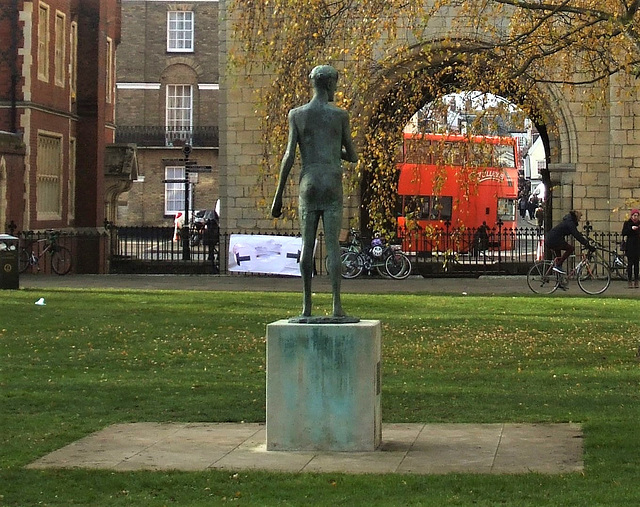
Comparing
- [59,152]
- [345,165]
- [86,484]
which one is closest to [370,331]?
[86,484]

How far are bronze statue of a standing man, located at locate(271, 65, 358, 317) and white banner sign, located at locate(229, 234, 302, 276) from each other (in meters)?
22.0

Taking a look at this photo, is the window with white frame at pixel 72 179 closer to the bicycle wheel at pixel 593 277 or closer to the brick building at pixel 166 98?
the bicycle wheel at pixel 593 277

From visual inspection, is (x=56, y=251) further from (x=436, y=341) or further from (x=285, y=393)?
(x=285, y=393)

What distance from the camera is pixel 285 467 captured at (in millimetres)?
9398

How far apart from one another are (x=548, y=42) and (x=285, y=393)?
26.0ft

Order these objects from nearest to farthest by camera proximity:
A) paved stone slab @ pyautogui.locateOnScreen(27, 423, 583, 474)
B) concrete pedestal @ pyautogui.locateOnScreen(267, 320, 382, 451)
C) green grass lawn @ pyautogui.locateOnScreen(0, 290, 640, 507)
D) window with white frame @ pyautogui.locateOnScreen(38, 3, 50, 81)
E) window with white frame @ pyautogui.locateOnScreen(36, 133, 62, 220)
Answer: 1. green grass lawn @ pyautogui.locateOnScreen(0, 290, 640, 507)
2. paved stone slab @ pyautogui.locateOnScreen(27, 423, 583, 474)
3. concrete pedestal @ pyautogui.locateOnScreen(267, 320, 382, 451)
4. window with white frame @ pyautogui.locateOnScreen(38, 3, 50, 81)
5. window with white frame @ pyautogui.locateOnScreen(36, 133, 62, 220)

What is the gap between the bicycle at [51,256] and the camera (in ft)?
106

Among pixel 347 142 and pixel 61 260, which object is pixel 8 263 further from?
pixel 347 142

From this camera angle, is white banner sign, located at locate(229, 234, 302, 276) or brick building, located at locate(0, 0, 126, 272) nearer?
white banner sign, located at locate(229, 234, 302, 276)

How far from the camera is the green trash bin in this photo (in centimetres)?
2537

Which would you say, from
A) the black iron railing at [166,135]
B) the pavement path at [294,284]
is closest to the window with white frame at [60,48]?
the pavement path at [294,284]

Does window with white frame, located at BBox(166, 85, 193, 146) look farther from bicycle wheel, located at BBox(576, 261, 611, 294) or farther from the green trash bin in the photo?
the green trash bin

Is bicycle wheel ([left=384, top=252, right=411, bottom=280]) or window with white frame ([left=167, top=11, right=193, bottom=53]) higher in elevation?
window with white frame ([left=167, top=11, right=193, bottom=53])

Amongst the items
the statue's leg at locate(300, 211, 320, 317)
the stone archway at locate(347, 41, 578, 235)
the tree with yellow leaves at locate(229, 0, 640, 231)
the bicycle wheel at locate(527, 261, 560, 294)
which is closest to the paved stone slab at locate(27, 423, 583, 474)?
the statue's leg at locate(300, 211, 320, 317)
